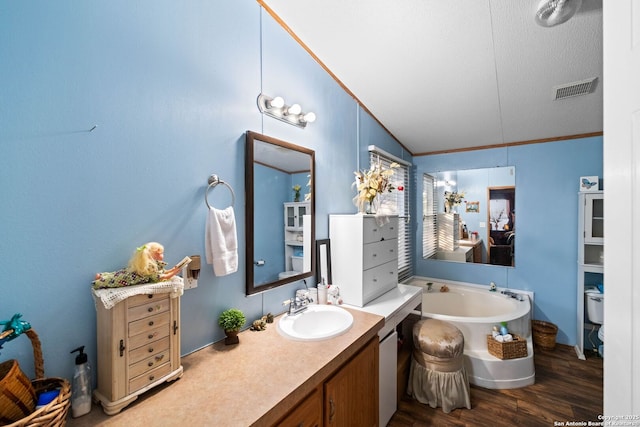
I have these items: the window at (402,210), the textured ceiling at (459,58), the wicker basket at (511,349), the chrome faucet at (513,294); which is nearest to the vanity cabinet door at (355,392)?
the wicker basket at (511,349)

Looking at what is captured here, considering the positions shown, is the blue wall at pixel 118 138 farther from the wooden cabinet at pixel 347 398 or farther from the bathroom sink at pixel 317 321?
the wooden cabinet at pixel 347 398

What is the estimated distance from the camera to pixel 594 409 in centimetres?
211

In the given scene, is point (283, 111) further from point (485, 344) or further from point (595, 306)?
point (595, 306)

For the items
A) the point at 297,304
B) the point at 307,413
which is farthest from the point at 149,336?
the point at 297,304

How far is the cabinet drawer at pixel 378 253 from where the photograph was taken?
2.17m

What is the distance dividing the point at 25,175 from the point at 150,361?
79cm

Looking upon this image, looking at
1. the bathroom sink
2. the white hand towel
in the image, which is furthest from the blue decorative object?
the bathroom sink

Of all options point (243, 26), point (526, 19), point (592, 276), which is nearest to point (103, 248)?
point (243, 26)

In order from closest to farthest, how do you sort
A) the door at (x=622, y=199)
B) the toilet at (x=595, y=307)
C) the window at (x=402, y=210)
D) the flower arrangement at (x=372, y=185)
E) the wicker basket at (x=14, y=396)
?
the door at (x=622, y=199)
the wicker basket at (x=14, y=396)
the flower arrangement at (x=372, y=185)
the toilet at (x=595, y=307)
the window at (x=402, y=210)

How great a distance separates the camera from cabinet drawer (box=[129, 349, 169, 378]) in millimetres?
989

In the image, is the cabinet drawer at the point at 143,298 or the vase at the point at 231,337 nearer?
the cabinet drawer at the point at 143,298

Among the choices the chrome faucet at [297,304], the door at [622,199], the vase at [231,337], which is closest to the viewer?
the door at [622,199]

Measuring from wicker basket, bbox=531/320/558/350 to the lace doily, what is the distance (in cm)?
377

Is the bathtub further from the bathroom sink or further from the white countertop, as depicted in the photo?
the bathroom sink
